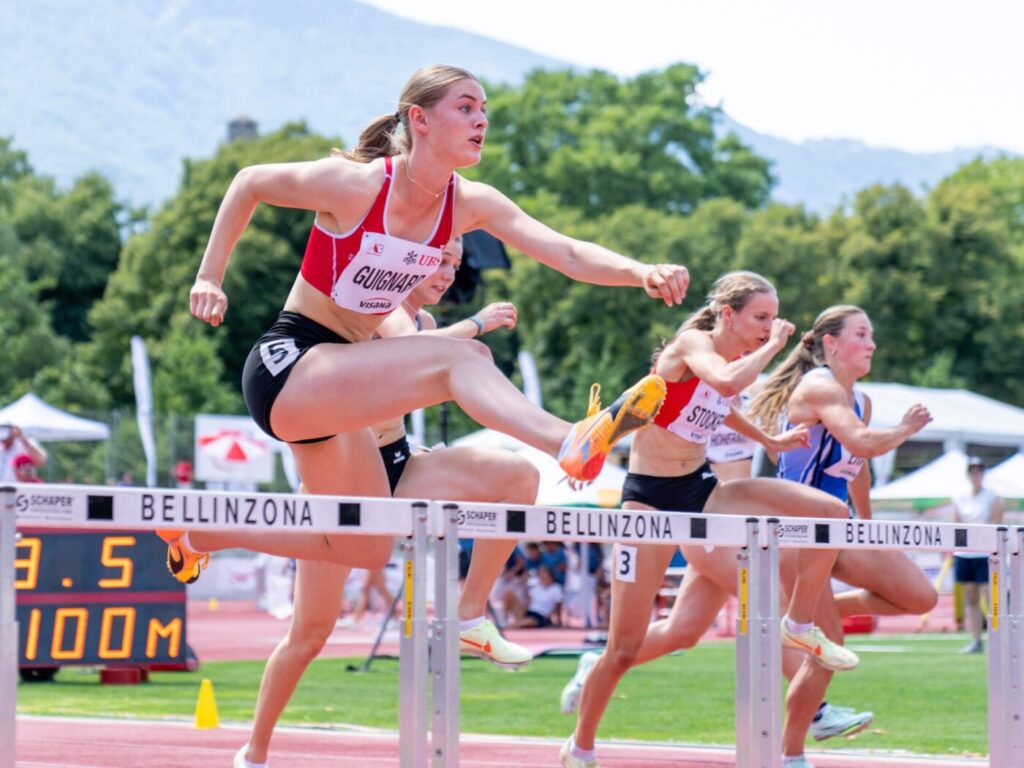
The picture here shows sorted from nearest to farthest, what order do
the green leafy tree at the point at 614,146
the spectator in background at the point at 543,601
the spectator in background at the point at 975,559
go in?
1. the spectator in background at the point at 975,559
2. the spectator in background at the point at 543,601
3. the green leafy tree at the point at 614,146

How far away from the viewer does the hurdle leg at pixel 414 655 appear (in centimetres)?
455

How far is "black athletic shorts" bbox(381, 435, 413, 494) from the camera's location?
5.97 metres

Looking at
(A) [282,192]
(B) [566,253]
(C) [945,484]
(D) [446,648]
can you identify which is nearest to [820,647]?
(B) [566,253]

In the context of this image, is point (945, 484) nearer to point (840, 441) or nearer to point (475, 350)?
point (840, 441)

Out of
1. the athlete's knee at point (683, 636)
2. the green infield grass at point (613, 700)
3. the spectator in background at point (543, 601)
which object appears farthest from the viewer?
the spectator in background at point (543, 601)

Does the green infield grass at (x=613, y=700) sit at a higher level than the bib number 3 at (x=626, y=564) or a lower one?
lower

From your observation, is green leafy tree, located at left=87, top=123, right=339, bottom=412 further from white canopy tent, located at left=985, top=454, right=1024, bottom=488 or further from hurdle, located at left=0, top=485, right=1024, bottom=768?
hurdle, located at left=0, top=485, right=1024, bottom=768

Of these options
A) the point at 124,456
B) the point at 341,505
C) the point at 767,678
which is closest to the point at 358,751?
the point at 767,678

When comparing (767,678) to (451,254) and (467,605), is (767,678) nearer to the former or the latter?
(467,605)

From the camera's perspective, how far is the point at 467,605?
6.10 metres

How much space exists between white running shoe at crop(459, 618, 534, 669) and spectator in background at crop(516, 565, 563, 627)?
1779 cm

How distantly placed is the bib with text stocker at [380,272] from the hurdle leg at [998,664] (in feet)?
7.85

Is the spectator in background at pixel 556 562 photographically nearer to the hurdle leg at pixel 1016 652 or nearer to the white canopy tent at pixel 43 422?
the white canopy tent at pixel 43 422

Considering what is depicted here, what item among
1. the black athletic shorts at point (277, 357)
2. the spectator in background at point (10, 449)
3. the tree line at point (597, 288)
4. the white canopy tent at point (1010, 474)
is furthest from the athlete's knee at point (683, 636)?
the tree line at point (597, 288)
